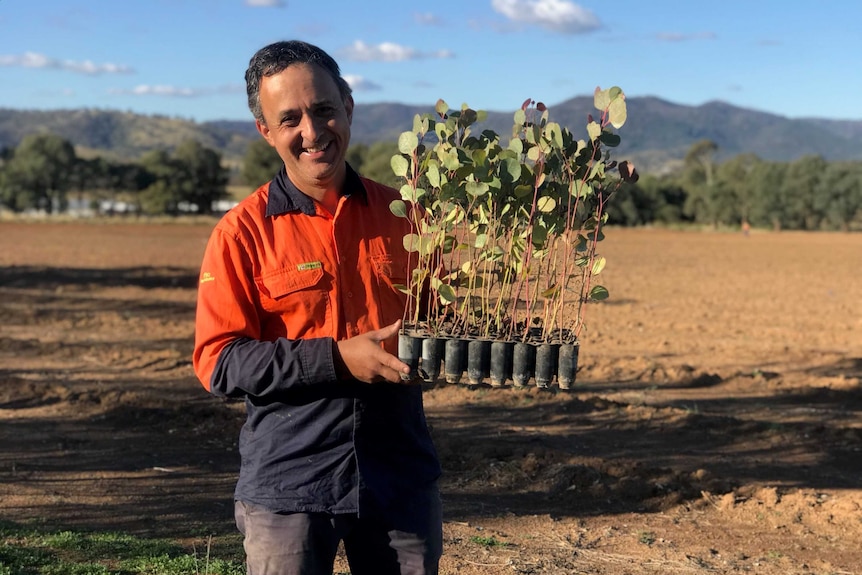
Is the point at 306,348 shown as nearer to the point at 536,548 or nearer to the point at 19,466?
the point at 536,548

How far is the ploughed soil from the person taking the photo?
6.49 m

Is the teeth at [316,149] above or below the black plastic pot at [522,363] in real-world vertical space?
above

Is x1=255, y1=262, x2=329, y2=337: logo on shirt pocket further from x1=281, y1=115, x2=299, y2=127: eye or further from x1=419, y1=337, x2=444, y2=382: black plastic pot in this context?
x1=281, y1=115, x2=299, y2=127: eye

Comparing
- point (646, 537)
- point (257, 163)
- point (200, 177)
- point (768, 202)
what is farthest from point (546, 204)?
point (768, 202)

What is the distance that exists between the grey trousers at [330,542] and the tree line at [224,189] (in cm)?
8869

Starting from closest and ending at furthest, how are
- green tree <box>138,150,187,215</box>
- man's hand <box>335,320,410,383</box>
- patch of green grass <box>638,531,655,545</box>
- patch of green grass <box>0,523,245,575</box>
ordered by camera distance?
man's hand <box>335,320,410,383</box> < patch of green grass <box>0,523,245,575</box> < patch of green grass <box>638,531,655,545</box> < green tree <box>138,150,187,215</box>

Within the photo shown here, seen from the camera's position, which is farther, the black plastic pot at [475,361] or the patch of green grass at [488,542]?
the patch of green grass at [488,542]

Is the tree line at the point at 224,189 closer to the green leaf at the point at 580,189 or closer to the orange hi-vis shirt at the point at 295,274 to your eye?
the green leaf at the point at 580,189

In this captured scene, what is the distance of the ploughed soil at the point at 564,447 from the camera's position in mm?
6488

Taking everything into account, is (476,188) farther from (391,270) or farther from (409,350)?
(409,350)

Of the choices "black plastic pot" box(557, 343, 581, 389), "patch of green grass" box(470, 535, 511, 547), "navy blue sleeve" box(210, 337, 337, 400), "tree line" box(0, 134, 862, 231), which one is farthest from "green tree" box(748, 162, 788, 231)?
"navy blue sleeve" box(210, 337, 337, 400)

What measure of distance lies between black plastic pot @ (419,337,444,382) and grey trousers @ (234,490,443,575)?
0.43 metres

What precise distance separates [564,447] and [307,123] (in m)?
7.23

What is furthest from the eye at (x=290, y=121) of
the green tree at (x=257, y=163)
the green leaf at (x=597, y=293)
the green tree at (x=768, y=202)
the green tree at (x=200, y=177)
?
the green tree at (x=768, y=202)
